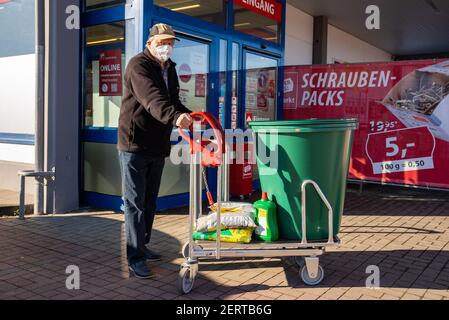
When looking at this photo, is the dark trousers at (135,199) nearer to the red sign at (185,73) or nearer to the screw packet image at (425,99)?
the red sign at (185,73)

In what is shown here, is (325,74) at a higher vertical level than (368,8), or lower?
lower

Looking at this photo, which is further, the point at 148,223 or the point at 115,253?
the point at 115,253

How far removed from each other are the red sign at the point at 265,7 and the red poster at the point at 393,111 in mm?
1223

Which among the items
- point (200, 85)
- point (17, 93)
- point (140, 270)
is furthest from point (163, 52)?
point (17, 93)

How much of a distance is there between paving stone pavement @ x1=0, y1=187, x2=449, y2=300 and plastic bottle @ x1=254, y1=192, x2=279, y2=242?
1.27ft

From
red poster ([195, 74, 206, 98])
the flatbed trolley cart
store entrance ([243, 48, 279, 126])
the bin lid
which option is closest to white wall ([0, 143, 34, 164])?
red poster ([195, 74, 206, 98])

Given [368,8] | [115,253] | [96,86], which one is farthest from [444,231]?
[368,8]

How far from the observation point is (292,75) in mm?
8547

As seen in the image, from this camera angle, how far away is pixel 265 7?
26.7 feet

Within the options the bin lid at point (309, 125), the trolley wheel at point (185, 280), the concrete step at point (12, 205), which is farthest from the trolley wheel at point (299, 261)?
the concrete step at point (12, 205)

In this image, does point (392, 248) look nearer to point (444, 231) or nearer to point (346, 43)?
point (444, 231)

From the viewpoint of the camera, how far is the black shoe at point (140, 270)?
3734mm

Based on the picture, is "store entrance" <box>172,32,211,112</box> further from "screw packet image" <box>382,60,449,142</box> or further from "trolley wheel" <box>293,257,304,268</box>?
"trolley wheel" <box>293,257,304,268</box>
